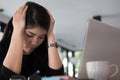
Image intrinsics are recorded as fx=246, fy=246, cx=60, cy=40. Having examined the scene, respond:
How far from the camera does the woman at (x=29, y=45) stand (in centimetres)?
94

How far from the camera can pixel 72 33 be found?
6664 millimetres

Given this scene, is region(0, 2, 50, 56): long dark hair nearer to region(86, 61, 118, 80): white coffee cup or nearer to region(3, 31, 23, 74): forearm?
region(3, 31, 23, 74): forearm

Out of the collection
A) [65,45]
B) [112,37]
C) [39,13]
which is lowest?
[65,45]

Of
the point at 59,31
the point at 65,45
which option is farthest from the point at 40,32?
the point at 65,45

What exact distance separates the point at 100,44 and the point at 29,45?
0.30m

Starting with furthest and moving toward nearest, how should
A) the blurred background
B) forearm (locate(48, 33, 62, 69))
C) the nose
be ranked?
the blurred background, forearm (locate(48, 33, 62, 69)), the nose

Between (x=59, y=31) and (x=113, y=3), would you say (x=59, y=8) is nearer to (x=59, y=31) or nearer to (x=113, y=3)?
(x=113, y=3)

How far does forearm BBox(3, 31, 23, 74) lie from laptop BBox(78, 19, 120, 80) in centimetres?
26

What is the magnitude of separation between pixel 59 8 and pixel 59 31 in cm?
168

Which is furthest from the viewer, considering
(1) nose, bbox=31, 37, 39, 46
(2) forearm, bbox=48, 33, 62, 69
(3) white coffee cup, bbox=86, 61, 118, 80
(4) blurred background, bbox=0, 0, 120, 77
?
(4) blurred background, bbox=0, 0, 120, 77

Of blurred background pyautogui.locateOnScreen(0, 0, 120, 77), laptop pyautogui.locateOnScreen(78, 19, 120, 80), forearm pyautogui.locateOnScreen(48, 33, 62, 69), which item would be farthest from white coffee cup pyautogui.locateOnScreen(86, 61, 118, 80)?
blurred background pyautogui.locateOnScreen(0, 0, 120, 77)

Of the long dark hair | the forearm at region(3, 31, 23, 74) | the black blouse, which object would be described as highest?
the long dark hair

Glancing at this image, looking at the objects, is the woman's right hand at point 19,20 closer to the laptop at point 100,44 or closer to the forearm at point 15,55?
the forearm at point 15,55

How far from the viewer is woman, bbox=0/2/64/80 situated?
3.09ft
